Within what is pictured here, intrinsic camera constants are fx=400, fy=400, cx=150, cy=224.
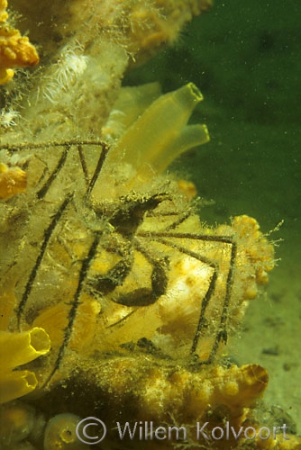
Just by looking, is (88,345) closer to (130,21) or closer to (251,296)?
(251,296)

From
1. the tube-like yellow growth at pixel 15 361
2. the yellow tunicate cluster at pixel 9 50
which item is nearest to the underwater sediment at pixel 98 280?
the tube-like yellow growth at pixel 15 361

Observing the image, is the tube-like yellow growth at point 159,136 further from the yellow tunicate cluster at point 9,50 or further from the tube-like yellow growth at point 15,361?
the tube-like yellow growth at point 15,361

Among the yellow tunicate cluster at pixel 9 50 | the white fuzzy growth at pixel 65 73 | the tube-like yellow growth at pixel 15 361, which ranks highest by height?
the white fuzzy growth at pixel 65 73

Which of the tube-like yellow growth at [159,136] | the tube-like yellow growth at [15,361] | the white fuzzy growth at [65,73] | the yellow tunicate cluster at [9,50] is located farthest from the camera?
the tube-like yellow growth at [159,136]

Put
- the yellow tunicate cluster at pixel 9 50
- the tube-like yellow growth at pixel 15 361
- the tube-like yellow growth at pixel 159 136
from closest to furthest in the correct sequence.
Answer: the tube-like yellow growth at pixel 15 361 < the yellow tunicate cluster at pixel 9 50 < the tube-like yellow growth at pixel 159 136

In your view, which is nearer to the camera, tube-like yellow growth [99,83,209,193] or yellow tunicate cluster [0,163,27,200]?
yellow tunicate cluster [0,163,27,200]

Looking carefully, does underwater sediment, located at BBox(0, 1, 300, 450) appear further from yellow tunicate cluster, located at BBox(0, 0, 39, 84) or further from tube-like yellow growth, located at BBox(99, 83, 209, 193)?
yellow tunicate cluster, located at BBox(0, 0, 39, 84)

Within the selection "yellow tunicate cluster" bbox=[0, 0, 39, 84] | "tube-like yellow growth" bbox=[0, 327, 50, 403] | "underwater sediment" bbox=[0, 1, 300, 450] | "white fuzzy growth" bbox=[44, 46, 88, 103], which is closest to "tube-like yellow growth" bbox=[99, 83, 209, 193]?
"underwater sediment" bbox=[0, 1, 300, 450]
